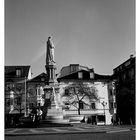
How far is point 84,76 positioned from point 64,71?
3.41 metres

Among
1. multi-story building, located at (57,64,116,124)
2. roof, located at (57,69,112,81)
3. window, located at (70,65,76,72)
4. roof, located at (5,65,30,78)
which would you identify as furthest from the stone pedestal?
window, located at (70,65,76,72)

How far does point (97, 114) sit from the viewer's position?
113 ft

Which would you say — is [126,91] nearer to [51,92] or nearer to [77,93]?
[77,93]

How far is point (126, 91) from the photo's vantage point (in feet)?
98.5

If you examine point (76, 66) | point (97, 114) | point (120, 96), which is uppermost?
point (76, 66)

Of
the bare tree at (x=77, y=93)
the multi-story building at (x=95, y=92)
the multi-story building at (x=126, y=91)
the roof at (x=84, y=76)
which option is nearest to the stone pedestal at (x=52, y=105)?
the multi-story building at (x=126, y=91)

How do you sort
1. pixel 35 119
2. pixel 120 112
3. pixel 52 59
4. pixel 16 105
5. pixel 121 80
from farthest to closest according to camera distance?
pixel 121 80, pixel 120 112, pixel 16 105, pixel 52 59, pixel 35 119

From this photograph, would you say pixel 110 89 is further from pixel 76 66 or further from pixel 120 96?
pixel 76 66

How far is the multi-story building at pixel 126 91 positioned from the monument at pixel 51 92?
12010 millimetres

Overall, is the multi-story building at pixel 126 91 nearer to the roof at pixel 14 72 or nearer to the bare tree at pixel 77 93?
the bare tree at pixel 77 93

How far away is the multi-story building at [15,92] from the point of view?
31031 mm

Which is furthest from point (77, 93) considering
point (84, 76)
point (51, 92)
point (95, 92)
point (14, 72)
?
point (51, 92)

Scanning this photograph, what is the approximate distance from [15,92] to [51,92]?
1345 centimetres
